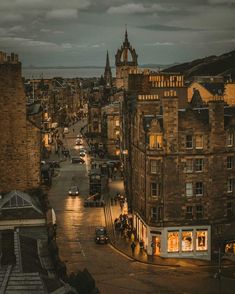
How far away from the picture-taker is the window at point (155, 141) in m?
52.8

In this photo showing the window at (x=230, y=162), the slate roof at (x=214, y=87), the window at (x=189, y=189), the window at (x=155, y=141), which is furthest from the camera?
the slate roof at (x=214, y=87)

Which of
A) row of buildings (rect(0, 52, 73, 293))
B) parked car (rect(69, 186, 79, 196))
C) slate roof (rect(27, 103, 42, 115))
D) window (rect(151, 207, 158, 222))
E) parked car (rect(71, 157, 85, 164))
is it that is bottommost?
parked car (rect(69, 186, 79, 196))

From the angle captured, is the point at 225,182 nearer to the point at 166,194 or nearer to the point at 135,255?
the point at 166,194

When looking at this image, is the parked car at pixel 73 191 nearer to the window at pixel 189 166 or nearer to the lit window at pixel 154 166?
the lit window at pixel 154 166

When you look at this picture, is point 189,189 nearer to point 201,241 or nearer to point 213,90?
point 201,241

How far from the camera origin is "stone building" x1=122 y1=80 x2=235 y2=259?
5278 cm

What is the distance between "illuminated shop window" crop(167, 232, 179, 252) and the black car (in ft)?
19.9

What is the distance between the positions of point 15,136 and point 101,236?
11.4 metres

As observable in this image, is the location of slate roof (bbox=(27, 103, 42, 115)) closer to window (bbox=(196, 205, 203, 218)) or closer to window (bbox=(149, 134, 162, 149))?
window (bbox=(149, 134, 162, 149))

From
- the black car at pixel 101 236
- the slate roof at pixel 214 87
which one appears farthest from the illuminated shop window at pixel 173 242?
the slate roof at pixel 214 87

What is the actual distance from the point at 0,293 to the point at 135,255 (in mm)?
25294

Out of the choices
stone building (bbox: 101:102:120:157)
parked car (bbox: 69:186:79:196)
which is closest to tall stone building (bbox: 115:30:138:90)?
stone building (bbox: 101:102:120:157)

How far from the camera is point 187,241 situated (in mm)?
53094

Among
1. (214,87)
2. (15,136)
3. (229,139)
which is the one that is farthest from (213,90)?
(15,136)
